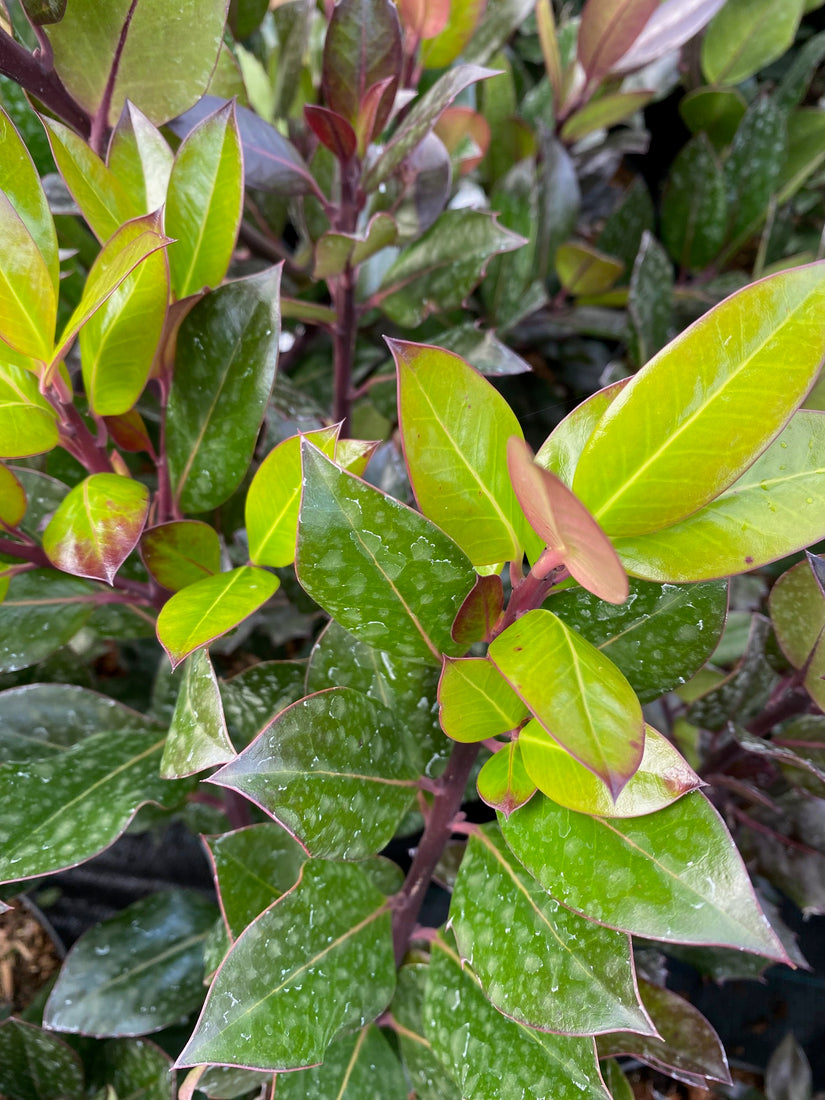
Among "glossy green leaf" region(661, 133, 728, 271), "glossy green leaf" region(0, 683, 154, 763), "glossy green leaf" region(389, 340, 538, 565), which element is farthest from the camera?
"glossy green leaf" region(661, 133, 728, 271)

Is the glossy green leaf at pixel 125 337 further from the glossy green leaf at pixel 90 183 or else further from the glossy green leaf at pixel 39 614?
the glossy green leaf at pixel 39 614

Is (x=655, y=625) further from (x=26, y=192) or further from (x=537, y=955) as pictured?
(x=26, y=192)

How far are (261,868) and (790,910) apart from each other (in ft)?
2.80

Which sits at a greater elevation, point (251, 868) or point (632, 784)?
point (632, 784)

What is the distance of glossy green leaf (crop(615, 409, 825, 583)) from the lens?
0.38m

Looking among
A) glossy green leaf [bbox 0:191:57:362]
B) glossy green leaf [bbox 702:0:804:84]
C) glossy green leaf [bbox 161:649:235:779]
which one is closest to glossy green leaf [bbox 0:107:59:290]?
glossy green leaf [bbox 0:191:57:362]

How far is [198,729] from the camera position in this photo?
44cm

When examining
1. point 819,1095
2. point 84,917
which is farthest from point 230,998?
point 819,1095

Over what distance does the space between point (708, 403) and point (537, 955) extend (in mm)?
316

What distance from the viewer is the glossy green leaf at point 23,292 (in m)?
0.43

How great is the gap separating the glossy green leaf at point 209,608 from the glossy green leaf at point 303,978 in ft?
0.59

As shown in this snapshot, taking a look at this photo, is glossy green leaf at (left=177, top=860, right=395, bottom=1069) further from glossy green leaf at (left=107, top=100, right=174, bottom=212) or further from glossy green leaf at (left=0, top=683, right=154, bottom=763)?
glossy green leaf at (left=107, top=100, right=174, bottom=212)

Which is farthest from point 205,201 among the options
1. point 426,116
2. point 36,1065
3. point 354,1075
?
point 36,1065

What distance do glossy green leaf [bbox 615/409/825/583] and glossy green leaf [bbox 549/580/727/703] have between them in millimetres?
68
